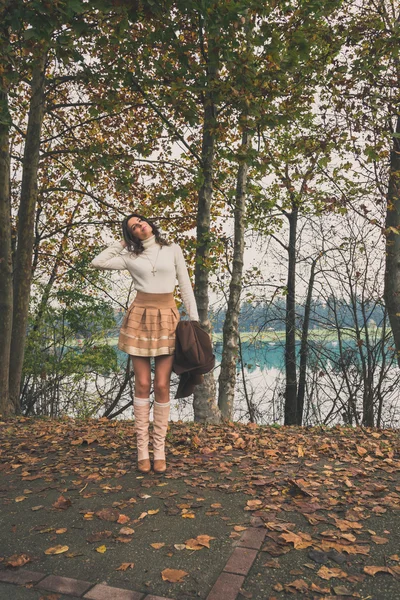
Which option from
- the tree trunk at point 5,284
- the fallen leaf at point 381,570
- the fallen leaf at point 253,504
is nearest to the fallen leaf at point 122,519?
the fallen leaf at point 253,504

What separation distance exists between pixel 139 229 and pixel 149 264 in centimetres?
38

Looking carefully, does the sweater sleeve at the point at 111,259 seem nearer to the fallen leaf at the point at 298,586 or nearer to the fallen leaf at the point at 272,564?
the fallen leaf at the point at 272,564

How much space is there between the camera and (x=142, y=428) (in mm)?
5543

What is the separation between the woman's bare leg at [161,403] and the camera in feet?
17.7

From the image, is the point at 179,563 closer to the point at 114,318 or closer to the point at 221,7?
the point at 221,7

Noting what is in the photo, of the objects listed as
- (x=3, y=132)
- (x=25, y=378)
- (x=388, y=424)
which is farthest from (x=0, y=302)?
(x=388, y=424)

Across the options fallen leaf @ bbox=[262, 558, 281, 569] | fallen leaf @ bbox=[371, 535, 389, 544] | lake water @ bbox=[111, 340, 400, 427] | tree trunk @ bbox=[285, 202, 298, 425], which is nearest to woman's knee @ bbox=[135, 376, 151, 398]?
fallen leaf @ bbox=[262, 558, 281, 569]

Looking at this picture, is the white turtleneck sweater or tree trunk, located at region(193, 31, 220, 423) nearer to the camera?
the white turtleneck sweater

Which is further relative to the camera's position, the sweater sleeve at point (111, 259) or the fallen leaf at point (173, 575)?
the sweater sleeve at point (111, 259)

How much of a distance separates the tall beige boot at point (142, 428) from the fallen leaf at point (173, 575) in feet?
6.64

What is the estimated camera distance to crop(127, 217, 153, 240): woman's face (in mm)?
5352

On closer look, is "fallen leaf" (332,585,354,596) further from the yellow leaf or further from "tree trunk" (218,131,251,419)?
"tree trunk" (218,131,251,419)

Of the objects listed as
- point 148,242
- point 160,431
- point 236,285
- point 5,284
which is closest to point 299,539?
point 160,431

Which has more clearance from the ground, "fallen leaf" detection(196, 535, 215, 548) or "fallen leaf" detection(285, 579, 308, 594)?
"fallen leaf" detection(196, 535, 215, 548)
